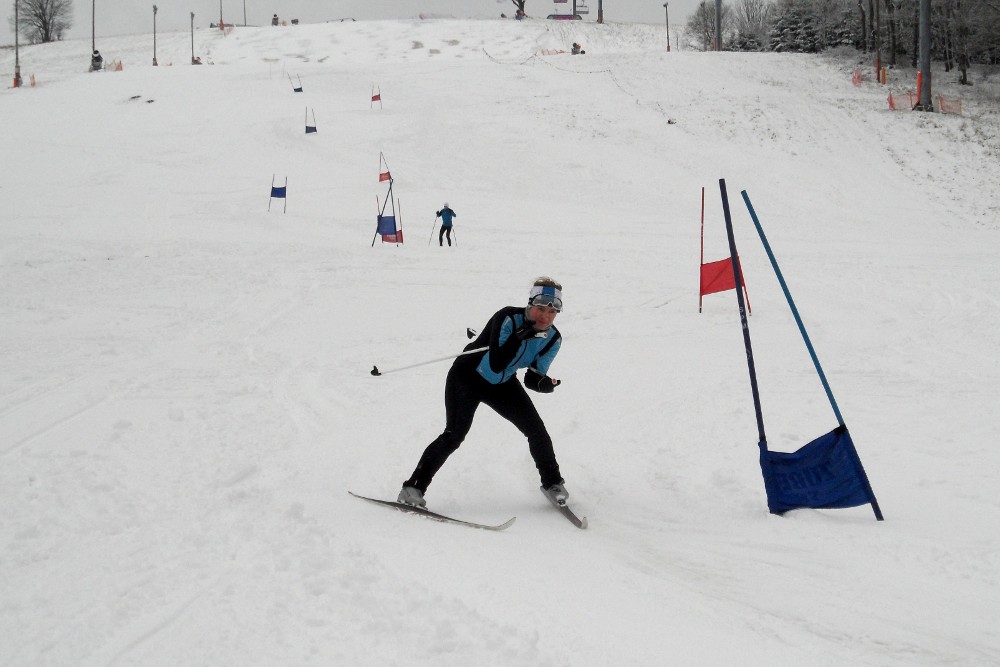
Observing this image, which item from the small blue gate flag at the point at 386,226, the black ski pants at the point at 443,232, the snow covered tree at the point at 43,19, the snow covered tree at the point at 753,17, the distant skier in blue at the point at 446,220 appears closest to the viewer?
the small blue gate flag at the point at 386,226

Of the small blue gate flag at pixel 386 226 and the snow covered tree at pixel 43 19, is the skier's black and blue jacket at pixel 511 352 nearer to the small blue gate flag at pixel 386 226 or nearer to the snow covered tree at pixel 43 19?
the small blue gate flag at pixel 386 226

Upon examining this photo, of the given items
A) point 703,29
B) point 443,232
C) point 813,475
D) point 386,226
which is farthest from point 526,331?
point 703,29

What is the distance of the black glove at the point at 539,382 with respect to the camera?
4797 millimetres

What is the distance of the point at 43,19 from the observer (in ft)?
257

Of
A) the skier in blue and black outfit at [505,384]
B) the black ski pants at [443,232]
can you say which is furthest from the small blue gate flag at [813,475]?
the black ski pants at [443,232]

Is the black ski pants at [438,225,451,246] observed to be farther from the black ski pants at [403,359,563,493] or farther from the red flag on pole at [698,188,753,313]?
the black ski pants at [403,359,563,493]

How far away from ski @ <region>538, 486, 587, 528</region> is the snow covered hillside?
0.22ft

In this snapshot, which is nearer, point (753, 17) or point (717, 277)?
point (717, 277)

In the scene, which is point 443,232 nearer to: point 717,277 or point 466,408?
point 717,277

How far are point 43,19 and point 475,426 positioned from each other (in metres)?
92.9

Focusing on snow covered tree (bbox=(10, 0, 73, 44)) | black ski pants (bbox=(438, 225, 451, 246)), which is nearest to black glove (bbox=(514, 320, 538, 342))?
black ski pants (bbox=(438, 225, 451, 246))

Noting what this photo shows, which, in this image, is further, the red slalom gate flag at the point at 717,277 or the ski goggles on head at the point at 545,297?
the red slalom gate flag at the point at 717,277

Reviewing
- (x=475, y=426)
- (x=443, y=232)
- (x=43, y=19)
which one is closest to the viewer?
(x=475, y=426)

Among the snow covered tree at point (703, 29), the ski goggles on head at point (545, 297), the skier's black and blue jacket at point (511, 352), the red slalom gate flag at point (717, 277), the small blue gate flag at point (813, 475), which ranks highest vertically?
the snow covered tree at point (703, 29)
